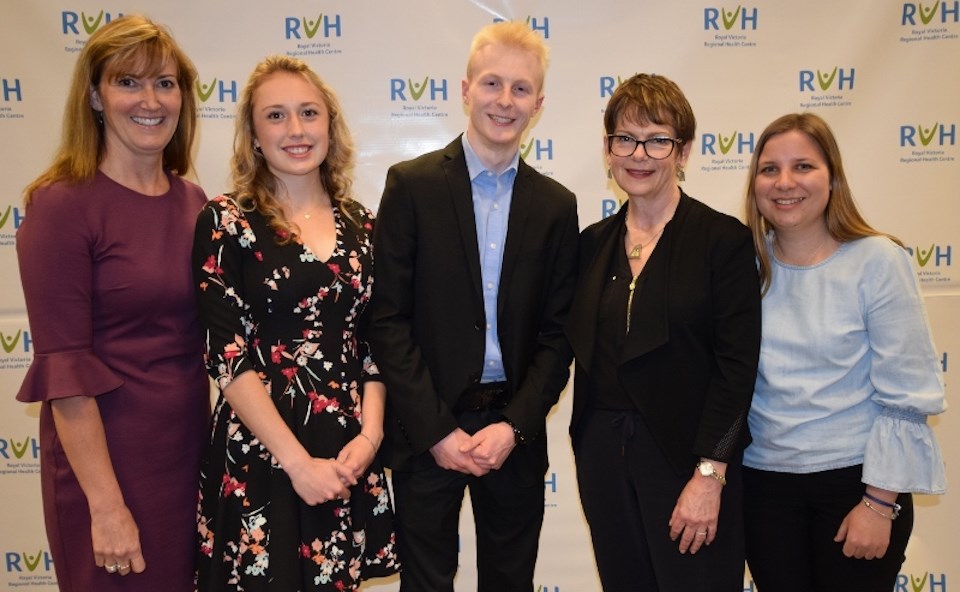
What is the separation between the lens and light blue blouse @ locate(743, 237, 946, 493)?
167 centimetres

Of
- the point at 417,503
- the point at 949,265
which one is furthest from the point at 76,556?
the point at 949,265

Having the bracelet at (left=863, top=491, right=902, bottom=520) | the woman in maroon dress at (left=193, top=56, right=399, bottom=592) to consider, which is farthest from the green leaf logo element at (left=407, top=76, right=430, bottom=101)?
the bracelet at (left=863, top=491, right=902, bottom=520)

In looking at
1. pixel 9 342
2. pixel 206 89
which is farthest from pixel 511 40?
pixel 9 342

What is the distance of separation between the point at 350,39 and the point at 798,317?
2018 millimetres

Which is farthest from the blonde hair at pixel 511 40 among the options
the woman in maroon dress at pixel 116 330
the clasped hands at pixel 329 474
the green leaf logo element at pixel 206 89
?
the green leaf logo element at pixel 206 89

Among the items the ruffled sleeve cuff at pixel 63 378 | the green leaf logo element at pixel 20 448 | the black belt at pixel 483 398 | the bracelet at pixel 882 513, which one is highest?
the ruffled sleeve cuff at pixel 63 378

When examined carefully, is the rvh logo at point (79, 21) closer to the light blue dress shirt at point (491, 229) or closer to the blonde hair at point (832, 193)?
the light blue dress shirt at point (491, 229)

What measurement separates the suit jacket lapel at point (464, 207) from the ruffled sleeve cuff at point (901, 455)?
3.28ft

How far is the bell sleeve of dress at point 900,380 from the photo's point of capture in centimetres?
166

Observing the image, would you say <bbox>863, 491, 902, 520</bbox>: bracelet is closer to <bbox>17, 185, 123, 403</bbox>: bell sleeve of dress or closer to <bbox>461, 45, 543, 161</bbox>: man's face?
<bbox>461, 45, 543, 161</bbox>: man's face

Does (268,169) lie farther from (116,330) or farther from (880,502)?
(880,502)

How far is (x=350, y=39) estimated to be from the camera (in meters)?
2.84

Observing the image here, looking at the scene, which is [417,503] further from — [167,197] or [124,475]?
[167,197]

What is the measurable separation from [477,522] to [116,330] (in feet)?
3.39
